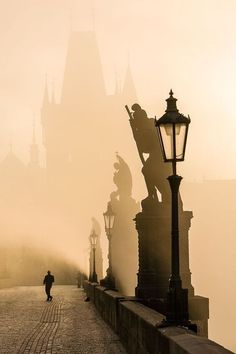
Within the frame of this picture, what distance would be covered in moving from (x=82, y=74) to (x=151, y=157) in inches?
3212

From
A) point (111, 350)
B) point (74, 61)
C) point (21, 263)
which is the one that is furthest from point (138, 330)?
point (74, 61)

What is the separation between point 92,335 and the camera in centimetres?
1378

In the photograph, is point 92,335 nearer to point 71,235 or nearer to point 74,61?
point 71,235

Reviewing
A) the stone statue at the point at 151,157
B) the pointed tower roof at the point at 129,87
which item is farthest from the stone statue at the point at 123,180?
the pointed tower roof at the point at 129,87

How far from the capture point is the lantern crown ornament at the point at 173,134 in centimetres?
833

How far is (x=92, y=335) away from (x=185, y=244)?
8.95 ft

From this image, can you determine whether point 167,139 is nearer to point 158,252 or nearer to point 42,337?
point 158,252

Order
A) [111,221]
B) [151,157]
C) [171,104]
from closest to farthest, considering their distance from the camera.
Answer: [171,104] → [151,157] → [111,221]

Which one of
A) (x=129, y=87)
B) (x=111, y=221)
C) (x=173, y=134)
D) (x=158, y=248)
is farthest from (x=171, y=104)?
(x=129, y=87)

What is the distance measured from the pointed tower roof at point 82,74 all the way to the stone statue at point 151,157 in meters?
79.7

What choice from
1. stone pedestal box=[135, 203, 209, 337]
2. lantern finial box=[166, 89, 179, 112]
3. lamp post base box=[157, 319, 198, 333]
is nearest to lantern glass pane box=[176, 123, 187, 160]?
lantern finial box=[166, 89, 179, 112]

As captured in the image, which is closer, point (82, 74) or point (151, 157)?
point (151, 157)

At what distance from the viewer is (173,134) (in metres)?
8.31

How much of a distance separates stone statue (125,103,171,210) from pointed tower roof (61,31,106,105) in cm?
7972
